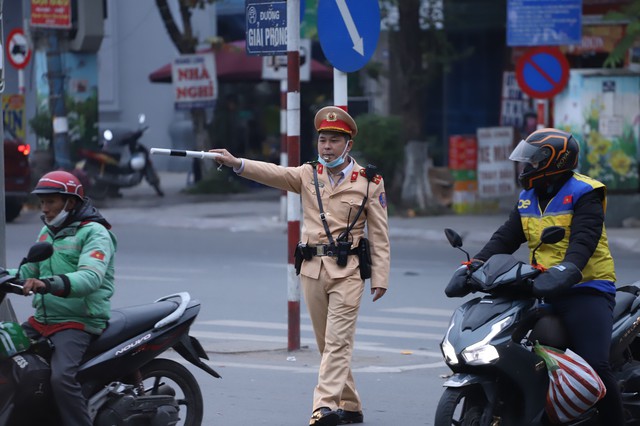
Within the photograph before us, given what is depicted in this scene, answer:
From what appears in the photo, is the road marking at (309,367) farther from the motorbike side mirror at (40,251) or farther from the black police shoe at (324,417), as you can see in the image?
the motorbike side mirror at (40,251)

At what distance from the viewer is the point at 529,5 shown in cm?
1730

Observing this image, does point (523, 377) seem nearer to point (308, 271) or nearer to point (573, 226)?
point (573, 226)

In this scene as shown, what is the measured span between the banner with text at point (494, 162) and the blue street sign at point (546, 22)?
3.97m

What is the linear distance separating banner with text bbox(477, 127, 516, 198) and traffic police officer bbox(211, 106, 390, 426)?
14370 millimetres

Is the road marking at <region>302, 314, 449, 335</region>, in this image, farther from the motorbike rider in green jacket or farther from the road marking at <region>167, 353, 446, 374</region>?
the motorbike rider in green jacket

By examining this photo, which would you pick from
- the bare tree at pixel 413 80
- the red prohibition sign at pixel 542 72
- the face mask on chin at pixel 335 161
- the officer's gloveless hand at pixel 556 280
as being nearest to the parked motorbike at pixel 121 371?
the face mask on chin at pixel 335 161

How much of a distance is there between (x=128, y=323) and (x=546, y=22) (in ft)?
40.3

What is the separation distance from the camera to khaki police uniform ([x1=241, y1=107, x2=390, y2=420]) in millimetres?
6840

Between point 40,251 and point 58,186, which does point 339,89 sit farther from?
point 40,251

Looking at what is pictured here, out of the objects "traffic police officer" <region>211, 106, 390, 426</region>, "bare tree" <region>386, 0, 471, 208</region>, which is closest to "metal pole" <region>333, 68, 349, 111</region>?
"traffic police officer" <region>211, 106, 390, 426</region>

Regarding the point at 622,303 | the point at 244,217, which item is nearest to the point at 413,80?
the point at 244,217

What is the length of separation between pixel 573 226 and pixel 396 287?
7.60m

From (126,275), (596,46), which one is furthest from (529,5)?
(126,275)

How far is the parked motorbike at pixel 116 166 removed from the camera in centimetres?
2389
